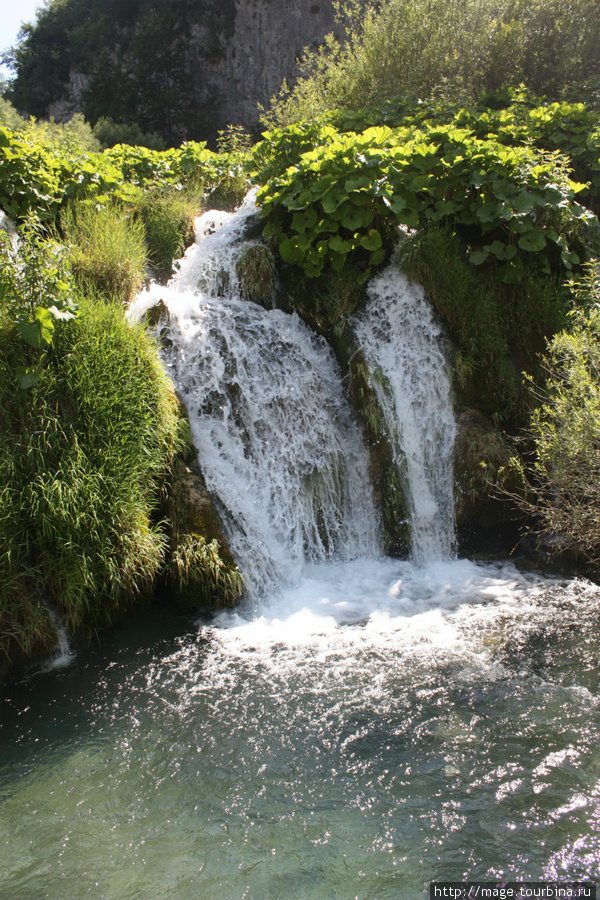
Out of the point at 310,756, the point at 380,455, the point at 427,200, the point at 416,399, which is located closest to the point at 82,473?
the point at 310,756

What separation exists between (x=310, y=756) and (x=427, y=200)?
19.3 feet

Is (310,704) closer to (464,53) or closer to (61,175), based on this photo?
(61,175)

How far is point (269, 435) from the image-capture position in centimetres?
551

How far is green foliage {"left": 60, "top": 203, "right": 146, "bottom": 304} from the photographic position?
5.38 meters

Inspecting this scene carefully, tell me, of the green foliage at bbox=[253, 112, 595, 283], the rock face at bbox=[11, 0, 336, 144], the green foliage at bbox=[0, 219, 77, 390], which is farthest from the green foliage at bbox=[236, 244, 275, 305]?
the rock face at bbox=[11, 0, 336, 144]

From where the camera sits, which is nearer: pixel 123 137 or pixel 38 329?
pixel 38 329

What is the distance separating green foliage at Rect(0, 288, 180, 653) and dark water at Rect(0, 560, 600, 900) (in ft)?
1.63

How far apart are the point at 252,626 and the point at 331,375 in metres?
2.88

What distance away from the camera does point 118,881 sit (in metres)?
2.48

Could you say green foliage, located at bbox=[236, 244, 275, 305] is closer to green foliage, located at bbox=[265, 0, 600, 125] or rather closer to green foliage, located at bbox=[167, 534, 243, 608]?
green foliage, located at bbox=[167, 534, 243, 608]

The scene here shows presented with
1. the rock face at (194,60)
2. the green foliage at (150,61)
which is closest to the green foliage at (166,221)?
the rock face at (194,60)

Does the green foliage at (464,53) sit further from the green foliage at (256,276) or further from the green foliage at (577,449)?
the green foliage at (577,449)

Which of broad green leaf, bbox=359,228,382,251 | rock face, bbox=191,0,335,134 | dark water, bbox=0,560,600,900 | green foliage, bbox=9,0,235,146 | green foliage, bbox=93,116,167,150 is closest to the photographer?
dark water, bbox=0,560,600,900

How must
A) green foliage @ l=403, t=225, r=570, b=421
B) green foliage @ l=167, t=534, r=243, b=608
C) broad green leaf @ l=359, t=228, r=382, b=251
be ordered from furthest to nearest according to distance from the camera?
broad green leaf @ l=359, t=228, r=382, b=251, green foliage @ l=403, t=225, r=570, b=421, green foliage @ l=167, t=534, r=243, b=608
